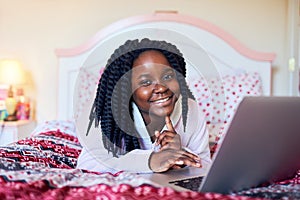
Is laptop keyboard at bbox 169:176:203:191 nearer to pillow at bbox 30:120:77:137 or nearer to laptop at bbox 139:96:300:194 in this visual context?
laptop at bbox 139:96:300:194

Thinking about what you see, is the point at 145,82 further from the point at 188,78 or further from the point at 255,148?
the point at 188,78

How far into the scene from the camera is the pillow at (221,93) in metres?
2.33

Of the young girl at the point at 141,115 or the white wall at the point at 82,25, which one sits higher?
the white wall at the point at 82,25

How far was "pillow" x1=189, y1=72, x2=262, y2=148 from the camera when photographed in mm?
2332

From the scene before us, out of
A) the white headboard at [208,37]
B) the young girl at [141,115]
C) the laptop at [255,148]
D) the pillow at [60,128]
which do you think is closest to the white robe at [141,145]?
the young girl at [141,115]

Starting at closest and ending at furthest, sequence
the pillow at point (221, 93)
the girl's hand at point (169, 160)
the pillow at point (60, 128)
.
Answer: the girl's hand at point (169, 160), the pillow at point (60, 128), the pillow at point (221, 93)

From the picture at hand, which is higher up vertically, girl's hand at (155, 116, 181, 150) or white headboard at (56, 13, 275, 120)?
white headboard at (56, 13, 275, 120)

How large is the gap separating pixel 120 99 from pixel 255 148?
45cm

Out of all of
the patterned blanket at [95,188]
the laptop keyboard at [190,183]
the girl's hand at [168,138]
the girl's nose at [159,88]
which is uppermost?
the girl's nose at [159,88]

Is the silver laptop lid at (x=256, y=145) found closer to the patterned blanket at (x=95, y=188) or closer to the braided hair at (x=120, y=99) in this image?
the patterned blanket at (x=95, y=188)

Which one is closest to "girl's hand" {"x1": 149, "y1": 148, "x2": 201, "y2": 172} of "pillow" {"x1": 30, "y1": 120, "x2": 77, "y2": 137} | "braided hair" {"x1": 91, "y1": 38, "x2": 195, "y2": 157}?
"braided hair" {"x1": 91, "y1": 38, "x2": 195, "y2": 157}

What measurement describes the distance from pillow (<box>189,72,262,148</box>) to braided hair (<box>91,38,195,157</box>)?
49.6 inches

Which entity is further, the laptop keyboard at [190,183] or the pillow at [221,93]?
the pillow at [221,93]

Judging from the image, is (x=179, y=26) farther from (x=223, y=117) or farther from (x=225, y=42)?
(x=223, y=117)
